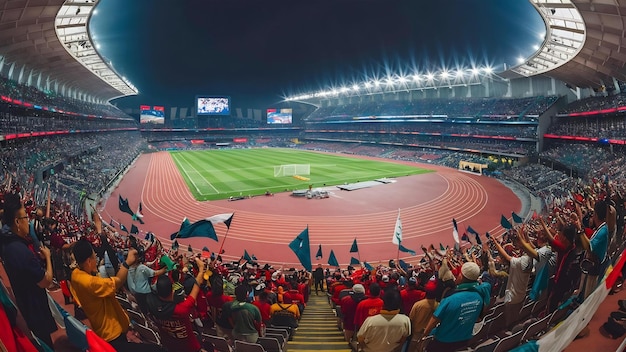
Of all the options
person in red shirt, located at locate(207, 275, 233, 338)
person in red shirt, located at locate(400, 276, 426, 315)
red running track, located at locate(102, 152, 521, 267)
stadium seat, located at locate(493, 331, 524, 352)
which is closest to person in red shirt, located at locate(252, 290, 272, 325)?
person in red shirt, located at locate(207, 275, 233, 338)

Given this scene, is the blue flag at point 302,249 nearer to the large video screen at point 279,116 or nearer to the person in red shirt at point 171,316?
the person in red shirt at point 171,316

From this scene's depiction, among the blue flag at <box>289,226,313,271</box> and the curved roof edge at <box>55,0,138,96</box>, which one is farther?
the curved roof edge at <box>55,0,138,96</box>

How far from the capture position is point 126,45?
5778 cm

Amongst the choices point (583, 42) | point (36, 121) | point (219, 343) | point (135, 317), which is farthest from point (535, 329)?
point (36, 121)

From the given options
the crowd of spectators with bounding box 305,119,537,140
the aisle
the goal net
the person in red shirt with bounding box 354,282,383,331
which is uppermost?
the crowd of spectators with bounding box 305,119,537,140

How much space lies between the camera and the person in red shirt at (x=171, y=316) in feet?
13.2

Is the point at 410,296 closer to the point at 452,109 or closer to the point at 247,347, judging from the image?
the point at 247,347

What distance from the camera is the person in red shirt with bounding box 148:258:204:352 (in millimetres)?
4020

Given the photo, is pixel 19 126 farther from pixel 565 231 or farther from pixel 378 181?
pixel 565 231

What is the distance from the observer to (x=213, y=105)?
114m

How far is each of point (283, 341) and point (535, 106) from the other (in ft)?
195

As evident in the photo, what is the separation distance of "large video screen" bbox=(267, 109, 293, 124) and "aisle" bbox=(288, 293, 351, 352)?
11238cm

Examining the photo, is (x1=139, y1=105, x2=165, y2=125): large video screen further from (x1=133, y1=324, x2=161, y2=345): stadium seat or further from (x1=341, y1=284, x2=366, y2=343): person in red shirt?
(x1=341, y1=284, x2=366, y2=343): person in red shirt

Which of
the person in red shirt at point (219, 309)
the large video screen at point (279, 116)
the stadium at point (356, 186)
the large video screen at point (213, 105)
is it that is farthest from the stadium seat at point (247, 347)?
the large video screen at point (279, 116)
